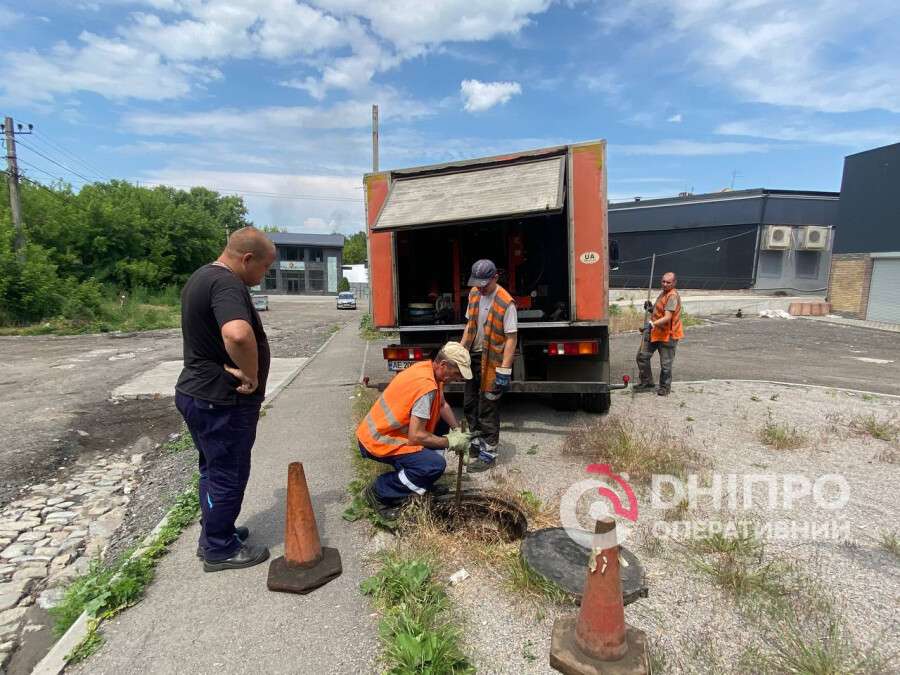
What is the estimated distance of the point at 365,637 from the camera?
7.77 ft

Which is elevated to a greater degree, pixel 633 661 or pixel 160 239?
pixel 160 239

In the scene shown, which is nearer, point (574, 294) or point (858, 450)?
point (858, 450)

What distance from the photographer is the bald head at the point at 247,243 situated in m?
2.85

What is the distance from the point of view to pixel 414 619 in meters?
2.36

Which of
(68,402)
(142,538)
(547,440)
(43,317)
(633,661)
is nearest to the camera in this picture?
(633,661)

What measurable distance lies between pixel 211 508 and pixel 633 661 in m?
2.35

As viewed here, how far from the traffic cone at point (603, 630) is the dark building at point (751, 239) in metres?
26.7

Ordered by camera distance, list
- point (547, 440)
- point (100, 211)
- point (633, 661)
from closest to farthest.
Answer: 1. point (633, 661)
2. point (547, 440)
3. point (100, 211)

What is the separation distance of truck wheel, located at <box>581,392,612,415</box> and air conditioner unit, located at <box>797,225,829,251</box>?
28.1 metres

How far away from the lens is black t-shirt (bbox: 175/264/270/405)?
107 inches

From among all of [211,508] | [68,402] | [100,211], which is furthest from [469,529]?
[100,211]

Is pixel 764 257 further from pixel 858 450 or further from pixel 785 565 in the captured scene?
pixel 785 565

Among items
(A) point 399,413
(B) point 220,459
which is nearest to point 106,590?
(B) point 220,459

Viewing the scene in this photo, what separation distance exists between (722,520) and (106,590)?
3.79 meters
